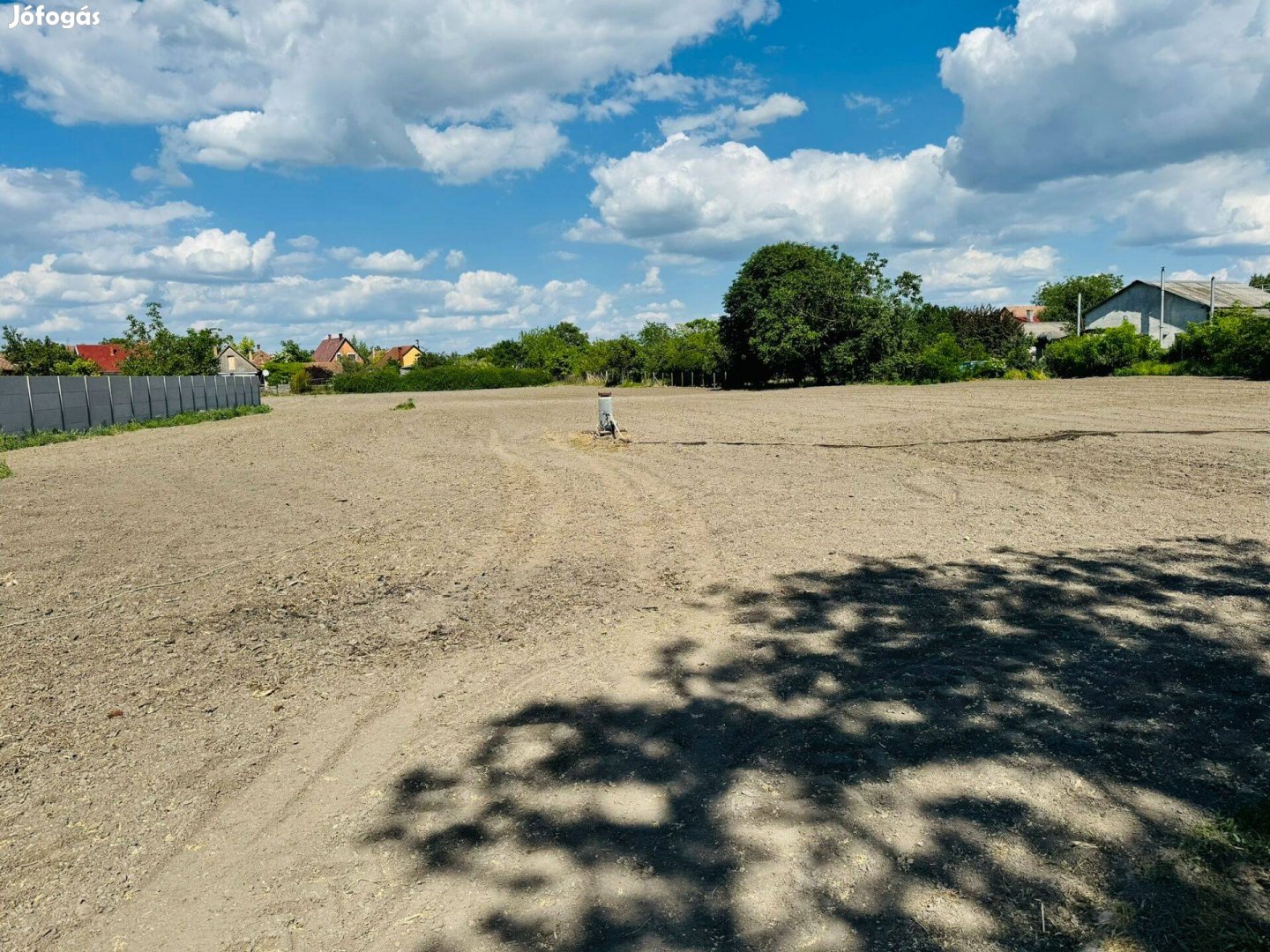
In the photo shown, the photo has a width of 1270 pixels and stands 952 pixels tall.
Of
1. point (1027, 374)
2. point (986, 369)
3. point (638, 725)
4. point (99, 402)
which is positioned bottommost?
point (638, 725)

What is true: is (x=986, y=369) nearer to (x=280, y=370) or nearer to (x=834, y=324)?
(x=834, y=324)

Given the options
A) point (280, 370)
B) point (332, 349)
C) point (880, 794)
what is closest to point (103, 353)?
point (280, 370)

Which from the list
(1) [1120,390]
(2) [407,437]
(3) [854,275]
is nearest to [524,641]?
(2) [407,437]

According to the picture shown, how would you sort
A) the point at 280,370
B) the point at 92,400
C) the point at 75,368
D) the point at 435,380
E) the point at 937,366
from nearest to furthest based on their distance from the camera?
the point at 92,400
the point at 937,366
the point at 75,368
the point at 435,380
the point at 280,370

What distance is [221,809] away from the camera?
10.3 ft

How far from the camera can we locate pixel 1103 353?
3956 centimetres

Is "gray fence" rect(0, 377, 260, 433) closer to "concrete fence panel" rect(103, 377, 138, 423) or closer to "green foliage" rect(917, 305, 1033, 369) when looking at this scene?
"concrete fence panel" rect(103, 377, 138, 423)

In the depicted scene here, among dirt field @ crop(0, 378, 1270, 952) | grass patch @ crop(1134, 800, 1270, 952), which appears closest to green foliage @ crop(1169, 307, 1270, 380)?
dirt field @ crop(0, 378, 1270, 952)

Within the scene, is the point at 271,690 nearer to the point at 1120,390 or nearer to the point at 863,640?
the point at 863,640

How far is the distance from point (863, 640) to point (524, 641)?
6.52ft

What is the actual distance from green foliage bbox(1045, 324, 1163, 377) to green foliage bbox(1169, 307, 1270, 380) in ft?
4.48

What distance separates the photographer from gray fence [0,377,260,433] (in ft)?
74.8

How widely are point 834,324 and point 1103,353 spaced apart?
1304 centimetres

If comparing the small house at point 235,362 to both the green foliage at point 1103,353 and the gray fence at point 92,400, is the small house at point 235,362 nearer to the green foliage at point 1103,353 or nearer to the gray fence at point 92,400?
the gray fence at point 92,400
